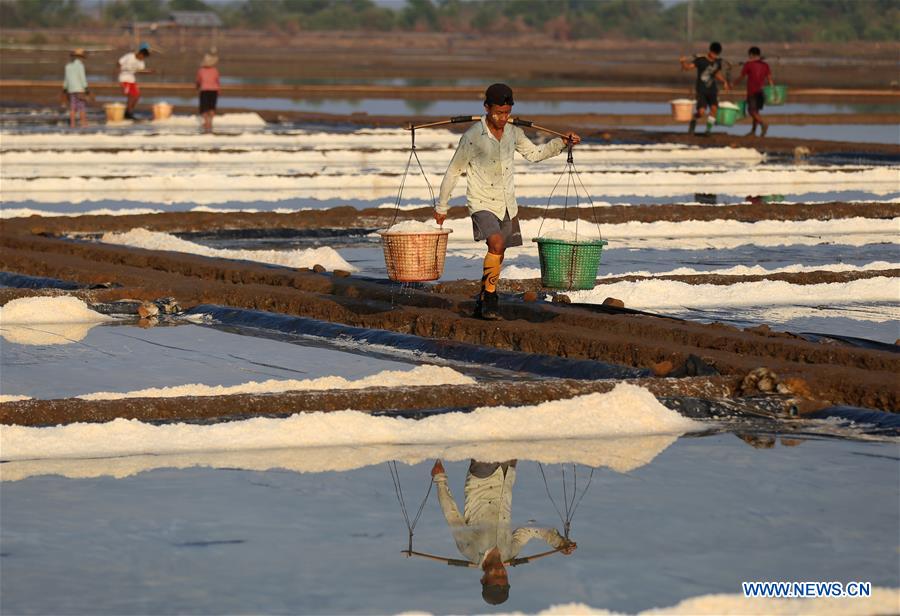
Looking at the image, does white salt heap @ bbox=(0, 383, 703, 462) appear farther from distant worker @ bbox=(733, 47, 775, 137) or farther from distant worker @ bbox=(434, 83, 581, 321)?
distant worker @ bbox=(733, 47, 775, 137)

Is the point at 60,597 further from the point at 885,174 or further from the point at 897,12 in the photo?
the point at 897,12

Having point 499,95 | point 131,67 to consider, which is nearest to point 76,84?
point 131,67

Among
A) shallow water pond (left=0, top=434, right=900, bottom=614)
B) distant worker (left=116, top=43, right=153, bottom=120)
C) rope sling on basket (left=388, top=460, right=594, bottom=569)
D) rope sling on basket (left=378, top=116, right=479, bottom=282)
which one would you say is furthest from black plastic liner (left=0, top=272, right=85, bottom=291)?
distant worker (left=116, top=43, right=153, bottom=120)

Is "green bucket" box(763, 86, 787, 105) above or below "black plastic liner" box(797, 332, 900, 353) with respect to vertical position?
above

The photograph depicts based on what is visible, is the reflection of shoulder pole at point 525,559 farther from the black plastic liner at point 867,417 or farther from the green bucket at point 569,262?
the green bucket at point 569,262

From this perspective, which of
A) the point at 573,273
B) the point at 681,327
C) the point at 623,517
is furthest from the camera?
the point at 573,273

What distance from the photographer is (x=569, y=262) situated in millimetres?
9797

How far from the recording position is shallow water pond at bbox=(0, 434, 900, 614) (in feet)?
16.8

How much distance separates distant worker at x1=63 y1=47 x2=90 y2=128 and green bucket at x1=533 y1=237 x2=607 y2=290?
18067 millimetres

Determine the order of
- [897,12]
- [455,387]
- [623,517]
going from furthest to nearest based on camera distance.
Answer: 1. [897,12]
2. [455,387]
3. [623,517]

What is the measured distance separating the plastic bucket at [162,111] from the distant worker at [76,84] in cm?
190

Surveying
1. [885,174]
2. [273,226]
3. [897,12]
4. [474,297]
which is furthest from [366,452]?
[897,12]

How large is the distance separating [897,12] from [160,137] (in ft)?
271

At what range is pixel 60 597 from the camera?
5.09 meters
